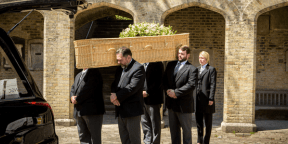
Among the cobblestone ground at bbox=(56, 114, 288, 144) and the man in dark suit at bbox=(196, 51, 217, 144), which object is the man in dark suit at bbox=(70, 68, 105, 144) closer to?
the man in dark suit at bbox=(196, 51, 217, 144)

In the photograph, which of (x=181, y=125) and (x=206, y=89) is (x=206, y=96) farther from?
(x=181, y=125)

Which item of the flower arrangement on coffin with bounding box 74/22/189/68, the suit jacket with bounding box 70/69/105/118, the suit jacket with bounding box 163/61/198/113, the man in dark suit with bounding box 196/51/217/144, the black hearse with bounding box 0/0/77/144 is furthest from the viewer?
the man in dark suit with bounding box 196/51/217/144

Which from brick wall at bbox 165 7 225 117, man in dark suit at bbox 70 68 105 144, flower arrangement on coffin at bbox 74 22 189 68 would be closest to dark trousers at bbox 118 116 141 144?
man in dark suit at bbox 70 68 105 144

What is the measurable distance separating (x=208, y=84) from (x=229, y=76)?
2.78m

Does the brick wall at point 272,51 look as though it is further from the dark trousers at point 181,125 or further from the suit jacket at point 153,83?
the dark trousers at point 181,125

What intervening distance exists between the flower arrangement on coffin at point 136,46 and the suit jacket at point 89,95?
0.37 m

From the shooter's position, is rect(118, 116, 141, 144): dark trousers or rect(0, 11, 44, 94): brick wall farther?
rect(0, 11, 44, 94): brick wall

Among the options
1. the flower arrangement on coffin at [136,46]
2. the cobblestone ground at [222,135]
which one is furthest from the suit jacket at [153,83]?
the cobblestone ground at [222,135]

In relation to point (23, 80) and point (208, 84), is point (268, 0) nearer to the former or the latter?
point (208, 84)

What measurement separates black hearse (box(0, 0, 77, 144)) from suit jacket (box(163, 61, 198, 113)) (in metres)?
2.44

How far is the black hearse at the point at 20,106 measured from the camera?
7.43 ft

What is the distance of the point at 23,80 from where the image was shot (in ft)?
8.68

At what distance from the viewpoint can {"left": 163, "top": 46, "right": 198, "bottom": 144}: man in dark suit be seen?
4.73m

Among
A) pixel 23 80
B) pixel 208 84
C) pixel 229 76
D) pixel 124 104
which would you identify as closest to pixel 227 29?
pixel 229 76
